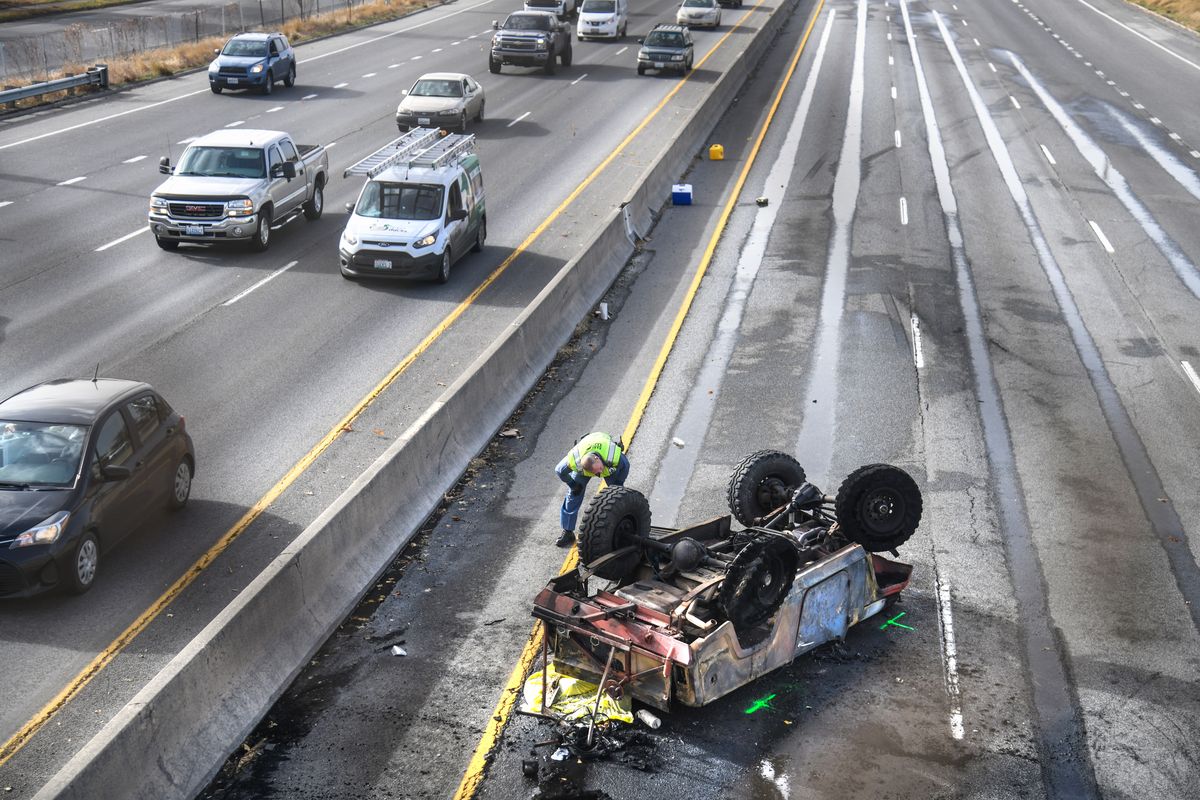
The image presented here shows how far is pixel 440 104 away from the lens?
36.2m

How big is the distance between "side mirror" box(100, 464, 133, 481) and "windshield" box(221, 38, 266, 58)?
3279cm

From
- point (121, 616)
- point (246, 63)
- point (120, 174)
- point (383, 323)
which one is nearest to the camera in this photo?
point (121, 616)

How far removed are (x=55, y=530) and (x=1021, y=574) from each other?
929 cm

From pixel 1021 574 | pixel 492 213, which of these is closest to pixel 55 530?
pixel 1021 574

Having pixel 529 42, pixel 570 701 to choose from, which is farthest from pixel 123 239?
pixel 529 42

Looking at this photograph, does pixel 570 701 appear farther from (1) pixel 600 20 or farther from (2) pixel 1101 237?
(1) pixel 600 20

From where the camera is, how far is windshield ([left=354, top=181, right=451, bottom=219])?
78.6 feet

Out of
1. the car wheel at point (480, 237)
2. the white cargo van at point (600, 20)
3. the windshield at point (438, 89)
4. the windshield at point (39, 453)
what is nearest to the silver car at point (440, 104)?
the windshield at point (438, 89)

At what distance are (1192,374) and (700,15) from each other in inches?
1676

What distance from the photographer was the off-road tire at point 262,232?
2516 centimetres

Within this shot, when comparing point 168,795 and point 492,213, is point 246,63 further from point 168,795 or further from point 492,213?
point 168,795

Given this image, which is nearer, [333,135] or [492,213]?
[492,213]

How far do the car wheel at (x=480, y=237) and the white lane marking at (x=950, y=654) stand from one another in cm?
1452

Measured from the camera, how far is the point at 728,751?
33.1ft
